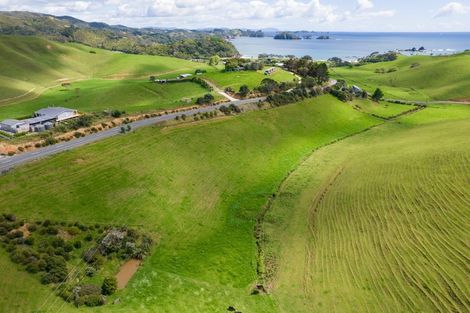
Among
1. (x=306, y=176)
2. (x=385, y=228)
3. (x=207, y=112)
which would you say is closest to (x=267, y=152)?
(x=306, y=176)

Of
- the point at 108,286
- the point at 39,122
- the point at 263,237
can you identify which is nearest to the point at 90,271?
the point at 108,286

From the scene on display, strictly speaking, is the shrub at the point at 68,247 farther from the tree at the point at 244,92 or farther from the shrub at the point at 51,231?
the tree at the point at 244,92

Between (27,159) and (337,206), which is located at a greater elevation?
(27,159)

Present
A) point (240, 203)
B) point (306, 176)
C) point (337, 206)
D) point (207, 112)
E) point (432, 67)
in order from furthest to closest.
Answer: point (432, 67)
point (207, 112)
point (306, 176)
point (240, 203)
point (337, 206)

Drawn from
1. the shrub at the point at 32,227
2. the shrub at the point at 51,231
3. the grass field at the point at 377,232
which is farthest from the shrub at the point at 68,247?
the grass field at the point at 377,232

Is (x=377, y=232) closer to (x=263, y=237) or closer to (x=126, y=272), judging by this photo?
(x=263, y=237)

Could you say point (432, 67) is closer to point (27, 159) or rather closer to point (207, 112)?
point (207, 112)
